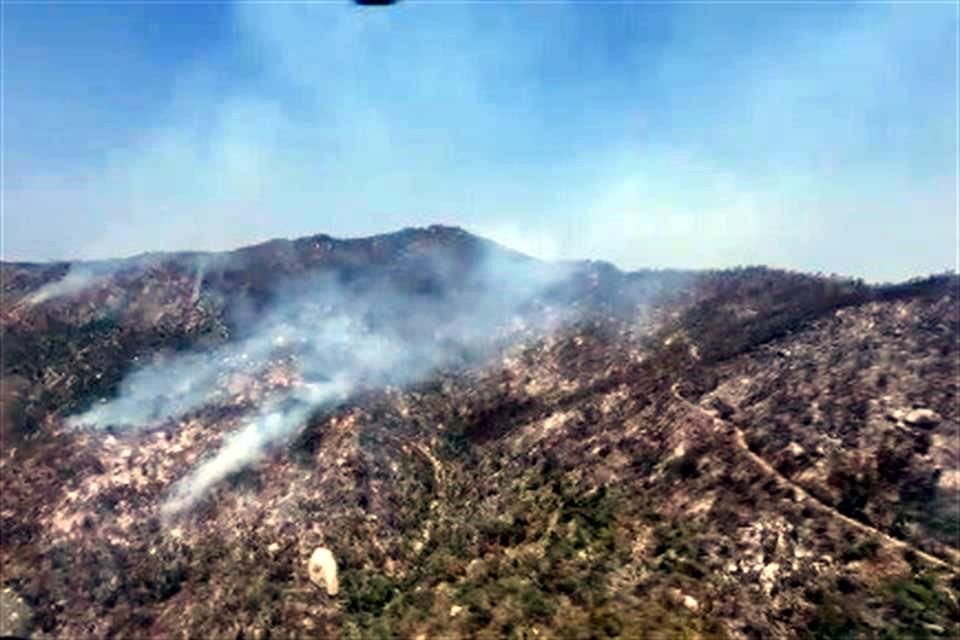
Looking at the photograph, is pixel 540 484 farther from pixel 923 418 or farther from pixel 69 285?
pixel 69 285

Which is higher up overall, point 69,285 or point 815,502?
point 69,285

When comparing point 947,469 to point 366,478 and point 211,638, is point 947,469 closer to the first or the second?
point 366,478

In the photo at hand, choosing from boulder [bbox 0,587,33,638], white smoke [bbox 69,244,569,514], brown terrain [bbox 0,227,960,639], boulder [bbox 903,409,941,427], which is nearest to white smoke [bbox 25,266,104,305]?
brown terrain [bbox 0,227,960,639]

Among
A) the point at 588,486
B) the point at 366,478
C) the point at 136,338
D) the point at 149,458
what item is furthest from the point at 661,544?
the point at 136,338

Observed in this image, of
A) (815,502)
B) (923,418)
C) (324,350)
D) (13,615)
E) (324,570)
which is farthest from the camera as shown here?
(324,350)

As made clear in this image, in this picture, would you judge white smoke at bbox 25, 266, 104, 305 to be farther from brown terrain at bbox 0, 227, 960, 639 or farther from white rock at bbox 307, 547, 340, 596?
white rock at bbox 307, 547, 340, 596

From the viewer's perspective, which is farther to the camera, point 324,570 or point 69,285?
point 69,285

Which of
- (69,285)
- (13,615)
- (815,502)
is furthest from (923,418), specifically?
(69,285)
